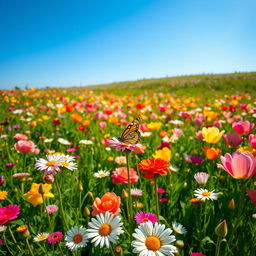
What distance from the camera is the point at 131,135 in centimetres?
104

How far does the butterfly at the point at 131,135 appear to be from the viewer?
973mm

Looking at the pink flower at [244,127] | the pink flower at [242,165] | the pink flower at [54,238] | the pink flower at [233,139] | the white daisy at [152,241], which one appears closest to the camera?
the white daisy at [152,241]

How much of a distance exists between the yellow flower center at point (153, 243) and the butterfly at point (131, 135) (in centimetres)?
44

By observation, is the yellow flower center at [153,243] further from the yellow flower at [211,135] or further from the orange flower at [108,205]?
the yellow flower at [211,135]

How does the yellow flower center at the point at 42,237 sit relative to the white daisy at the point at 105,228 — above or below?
below

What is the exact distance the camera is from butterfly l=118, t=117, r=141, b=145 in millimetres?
973

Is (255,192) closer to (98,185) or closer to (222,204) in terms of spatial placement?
(222,204)

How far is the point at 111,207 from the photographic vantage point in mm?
735

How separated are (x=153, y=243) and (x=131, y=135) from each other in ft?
1.77

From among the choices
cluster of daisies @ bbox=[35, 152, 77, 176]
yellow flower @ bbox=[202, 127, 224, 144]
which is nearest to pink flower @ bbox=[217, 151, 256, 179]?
yellow flower @ bbox=[202, 127, 224, 144]

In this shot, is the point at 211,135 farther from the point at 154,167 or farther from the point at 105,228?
the point at 105,228

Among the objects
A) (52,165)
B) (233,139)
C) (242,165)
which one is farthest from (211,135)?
(52,165)

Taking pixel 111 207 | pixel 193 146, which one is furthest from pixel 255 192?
pixel 193 146

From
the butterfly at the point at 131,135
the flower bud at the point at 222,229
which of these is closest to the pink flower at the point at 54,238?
the butterfly at the point at 131,135
